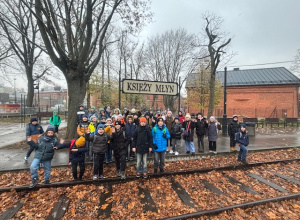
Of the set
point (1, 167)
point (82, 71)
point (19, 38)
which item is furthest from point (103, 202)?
point (19, 38)

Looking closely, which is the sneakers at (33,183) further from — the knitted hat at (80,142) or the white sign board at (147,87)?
the white sign board at (147,87)

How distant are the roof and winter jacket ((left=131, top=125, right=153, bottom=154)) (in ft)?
87.9

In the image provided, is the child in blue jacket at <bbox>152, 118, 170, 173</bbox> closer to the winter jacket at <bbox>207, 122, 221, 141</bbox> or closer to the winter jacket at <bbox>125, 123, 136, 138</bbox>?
the winter jacket at <bbox>125, 123, 136, 138</bbox>

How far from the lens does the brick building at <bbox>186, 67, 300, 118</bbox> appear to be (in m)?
26.9

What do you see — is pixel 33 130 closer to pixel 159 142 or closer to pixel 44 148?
pixel 44 148

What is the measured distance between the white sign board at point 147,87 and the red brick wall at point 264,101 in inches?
877

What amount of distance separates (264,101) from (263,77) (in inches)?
227

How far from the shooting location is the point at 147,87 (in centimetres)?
618

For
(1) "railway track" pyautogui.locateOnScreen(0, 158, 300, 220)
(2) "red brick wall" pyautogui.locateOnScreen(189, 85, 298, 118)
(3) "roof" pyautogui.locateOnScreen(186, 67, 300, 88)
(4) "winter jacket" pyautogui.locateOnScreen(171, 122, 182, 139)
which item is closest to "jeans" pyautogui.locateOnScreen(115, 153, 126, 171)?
(1) "railway track" pyautogui.locateOnScreen(0, 158, 300, 220)

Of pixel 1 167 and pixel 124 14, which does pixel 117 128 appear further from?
pixel 124 14

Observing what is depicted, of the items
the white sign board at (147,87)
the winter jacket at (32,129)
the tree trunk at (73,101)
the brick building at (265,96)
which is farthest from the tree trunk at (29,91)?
the brick building at (265,96)

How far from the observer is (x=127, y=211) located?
141 inches

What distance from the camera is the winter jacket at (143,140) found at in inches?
200

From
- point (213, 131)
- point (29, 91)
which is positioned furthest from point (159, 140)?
point (29, 91)
